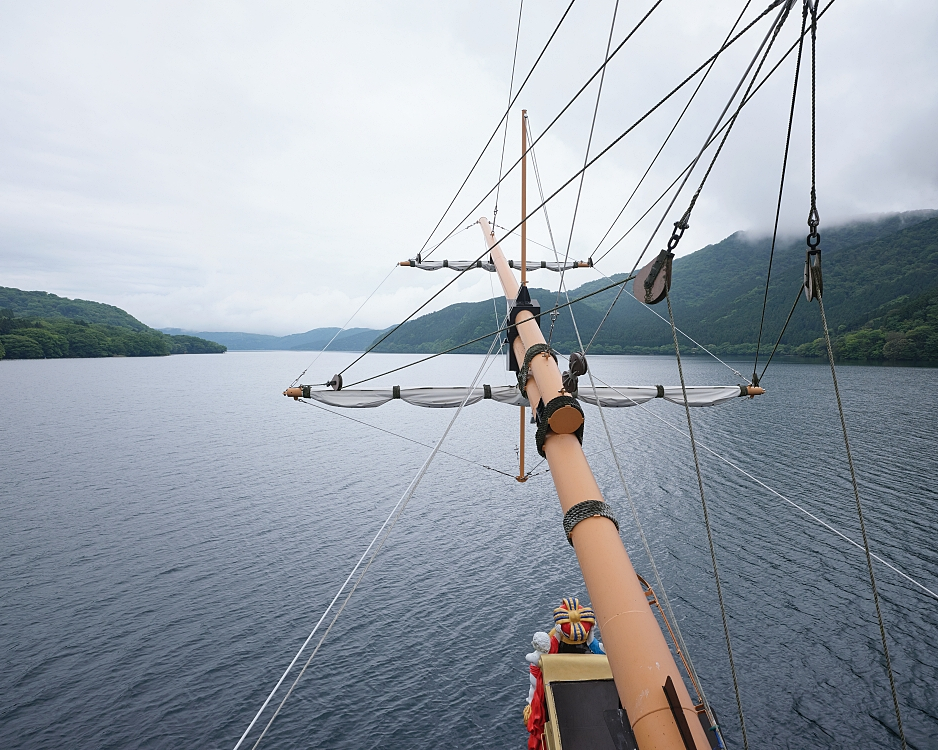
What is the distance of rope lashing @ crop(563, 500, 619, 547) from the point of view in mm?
5727

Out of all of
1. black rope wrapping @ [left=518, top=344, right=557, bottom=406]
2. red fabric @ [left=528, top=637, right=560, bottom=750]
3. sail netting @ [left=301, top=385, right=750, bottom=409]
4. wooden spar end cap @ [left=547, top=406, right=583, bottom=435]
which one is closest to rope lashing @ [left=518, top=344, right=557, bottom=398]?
black rope wrapping @ [left=518, top=344, right=557, bottom=406]

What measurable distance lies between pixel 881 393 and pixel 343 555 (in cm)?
7195

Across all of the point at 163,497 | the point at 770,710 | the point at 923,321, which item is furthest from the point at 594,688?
the point at 923,321

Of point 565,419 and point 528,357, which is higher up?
point 528,357

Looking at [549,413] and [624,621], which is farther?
[549,413]

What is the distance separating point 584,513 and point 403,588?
17.3 meters

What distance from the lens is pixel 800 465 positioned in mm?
35781

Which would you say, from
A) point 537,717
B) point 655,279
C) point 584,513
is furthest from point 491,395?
point 584,513

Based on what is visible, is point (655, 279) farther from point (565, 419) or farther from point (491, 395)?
point (491, 395)

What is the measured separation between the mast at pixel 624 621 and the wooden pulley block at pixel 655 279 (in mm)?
1763

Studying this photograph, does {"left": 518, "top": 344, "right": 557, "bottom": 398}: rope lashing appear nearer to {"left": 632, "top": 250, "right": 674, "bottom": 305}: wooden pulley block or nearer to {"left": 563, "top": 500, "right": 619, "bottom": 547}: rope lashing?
{"left": 632, "top": 250, "right": 674, "bottom": 305}: wooden pulley block

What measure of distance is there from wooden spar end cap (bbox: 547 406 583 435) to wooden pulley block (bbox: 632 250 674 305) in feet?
5.66

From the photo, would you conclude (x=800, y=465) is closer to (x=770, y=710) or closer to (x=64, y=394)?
(x=770, y=710)

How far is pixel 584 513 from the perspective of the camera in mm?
5754
